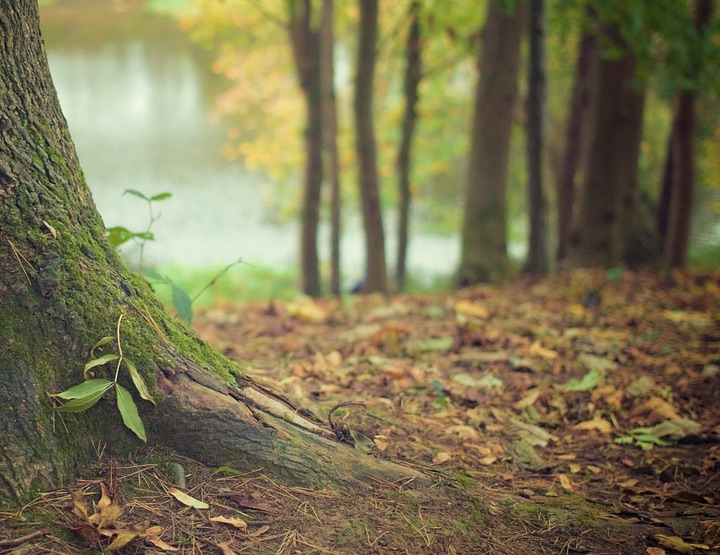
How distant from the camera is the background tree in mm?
8578

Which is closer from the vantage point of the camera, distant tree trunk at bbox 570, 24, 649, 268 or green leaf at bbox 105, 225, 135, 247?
green leaf at bbox 105, 225, 135, 247

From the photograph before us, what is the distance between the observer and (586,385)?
3.12 m

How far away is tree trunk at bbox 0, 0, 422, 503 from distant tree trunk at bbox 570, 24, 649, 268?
586 centimetres

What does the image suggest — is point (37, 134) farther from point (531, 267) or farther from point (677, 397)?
point (531, 267)

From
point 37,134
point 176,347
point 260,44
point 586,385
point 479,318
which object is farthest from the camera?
point 260,44

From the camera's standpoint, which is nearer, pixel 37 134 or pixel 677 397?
pixel 37 134

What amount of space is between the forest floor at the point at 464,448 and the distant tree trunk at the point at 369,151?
350 cm

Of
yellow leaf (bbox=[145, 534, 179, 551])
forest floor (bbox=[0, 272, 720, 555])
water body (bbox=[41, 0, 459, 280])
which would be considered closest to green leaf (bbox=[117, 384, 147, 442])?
forest floor (bbox=[0, 272, 720, 555])

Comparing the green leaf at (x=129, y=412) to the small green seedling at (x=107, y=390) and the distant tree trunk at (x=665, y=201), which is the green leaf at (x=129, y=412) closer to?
the small green seedling at (x=107, y=390)

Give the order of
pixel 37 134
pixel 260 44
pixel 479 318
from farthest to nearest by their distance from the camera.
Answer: pixel 260 44, pixel 479 318, pixel 37 134

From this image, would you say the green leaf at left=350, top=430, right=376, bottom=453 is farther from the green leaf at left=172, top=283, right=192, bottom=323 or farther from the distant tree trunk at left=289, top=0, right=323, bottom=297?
the distant tree trunk at left=289, top=0, right=323, bottom=297

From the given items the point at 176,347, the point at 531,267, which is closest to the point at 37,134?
the point at 176,347

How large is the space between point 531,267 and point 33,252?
664 cm

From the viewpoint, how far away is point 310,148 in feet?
28.2
